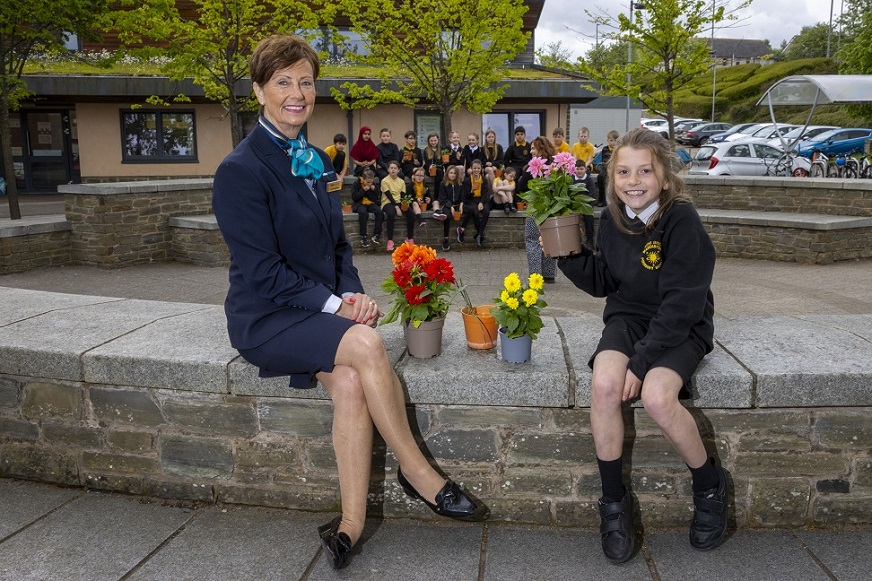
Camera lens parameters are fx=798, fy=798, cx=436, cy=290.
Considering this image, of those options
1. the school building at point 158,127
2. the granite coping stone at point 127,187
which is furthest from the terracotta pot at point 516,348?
the school building at point 158,127

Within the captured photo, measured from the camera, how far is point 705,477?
2918 millimetres

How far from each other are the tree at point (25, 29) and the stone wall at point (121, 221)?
280 centimetres

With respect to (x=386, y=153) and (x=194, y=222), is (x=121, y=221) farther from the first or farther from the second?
(x=386, y=153)

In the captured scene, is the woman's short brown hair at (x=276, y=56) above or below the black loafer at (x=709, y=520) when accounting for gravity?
above

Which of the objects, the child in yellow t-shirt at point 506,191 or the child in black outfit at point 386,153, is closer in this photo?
the child in yellow t-shirt at point 506,191

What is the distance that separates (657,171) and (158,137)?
24.1m

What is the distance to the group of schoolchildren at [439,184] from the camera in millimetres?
13008

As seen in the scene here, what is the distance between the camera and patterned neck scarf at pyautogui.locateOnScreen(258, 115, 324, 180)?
125 inches

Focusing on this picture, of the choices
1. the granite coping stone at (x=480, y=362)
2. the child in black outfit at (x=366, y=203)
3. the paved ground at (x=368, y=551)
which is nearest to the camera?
the paved ground at (x=368, y=551)

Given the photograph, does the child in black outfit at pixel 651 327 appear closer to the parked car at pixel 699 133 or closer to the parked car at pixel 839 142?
the parked car at pixel 839 142

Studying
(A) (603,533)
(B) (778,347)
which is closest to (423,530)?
(A) (603,533)

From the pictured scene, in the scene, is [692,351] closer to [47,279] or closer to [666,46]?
[47,279]

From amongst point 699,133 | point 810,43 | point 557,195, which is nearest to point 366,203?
point 557,195

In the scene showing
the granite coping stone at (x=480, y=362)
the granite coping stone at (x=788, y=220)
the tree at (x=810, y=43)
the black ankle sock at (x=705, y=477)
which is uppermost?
the tree at (x=810, y=43)
